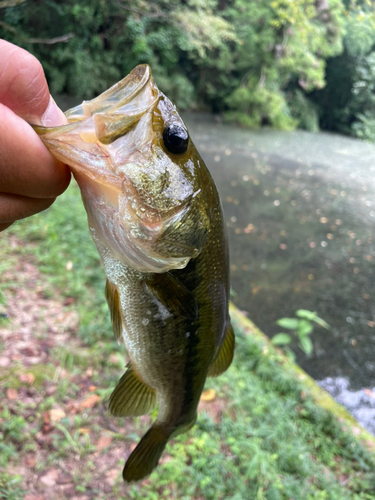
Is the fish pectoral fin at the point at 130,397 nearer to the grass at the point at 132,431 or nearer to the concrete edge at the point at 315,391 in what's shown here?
the grass at the point at 132,431

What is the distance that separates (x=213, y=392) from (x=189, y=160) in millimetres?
2374

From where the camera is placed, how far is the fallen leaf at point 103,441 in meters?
2.34

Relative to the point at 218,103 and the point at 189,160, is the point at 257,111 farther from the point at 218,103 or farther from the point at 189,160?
the point at 189,160

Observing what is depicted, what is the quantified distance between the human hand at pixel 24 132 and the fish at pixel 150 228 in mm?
44

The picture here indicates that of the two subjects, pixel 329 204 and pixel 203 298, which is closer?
pixel 203 298

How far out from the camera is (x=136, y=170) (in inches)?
37.9

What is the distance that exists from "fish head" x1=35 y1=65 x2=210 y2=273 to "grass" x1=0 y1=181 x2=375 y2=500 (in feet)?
5.77

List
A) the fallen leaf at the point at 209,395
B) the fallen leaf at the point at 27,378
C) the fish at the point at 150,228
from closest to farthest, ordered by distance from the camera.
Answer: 1. the fish at the point at 150,228
2. the fallen leaf at the point at 27,378
3. the fallen leaf at the point at 209,395

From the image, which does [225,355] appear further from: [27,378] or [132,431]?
[27,378]

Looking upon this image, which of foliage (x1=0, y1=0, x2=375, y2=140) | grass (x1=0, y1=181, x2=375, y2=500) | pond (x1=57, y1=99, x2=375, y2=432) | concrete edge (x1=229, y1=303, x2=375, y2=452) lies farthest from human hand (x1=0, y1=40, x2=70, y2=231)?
foliage (x1=0, y1=0, x2=375, y2=140)

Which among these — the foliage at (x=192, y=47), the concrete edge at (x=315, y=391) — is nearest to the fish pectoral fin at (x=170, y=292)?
the concrete edge at (x=315, y=391)

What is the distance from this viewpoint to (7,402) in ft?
7.65

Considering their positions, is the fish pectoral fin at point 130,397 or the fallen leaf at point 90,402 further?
the fallen leaf at point 90,402

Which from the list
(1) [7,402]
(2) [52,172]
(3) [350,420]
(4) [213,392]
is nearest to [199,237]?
(2) [52,172]
